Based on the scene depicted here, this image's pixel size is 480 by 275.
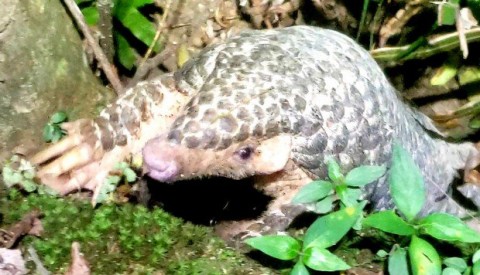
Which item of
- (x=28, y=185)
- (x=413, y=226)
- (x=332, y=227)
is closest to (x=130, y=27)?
(x=28, y=185)

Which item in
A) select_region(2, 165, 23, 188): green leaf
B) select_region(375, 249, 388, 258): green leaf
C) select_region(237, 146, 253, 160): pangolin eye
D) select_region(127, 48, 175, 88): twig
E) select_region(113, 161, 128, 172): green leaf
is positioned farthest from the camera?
select_region(127, 48, 175, 88): twig

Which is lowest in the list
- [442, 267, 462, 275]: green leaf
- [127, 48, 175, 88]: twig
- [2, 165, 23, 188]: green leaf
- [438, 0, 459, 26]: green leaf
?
[2, 165, 23, 188]: green leaf

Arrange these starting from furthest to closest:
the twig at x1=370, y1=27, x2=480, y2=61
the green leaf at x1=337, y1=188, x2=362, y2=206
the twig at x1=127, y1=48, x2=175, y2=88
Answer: the twig at x1=127, y1=48, x2=175, y2=88, the twig at x1=370, y1=27, x2=480, y2=61, the green leaf at x1=337, y1=188, x2=362, y2=206

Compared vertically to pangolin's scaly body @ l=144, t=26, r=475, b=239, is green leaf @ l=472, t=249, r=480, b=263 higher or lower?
lower

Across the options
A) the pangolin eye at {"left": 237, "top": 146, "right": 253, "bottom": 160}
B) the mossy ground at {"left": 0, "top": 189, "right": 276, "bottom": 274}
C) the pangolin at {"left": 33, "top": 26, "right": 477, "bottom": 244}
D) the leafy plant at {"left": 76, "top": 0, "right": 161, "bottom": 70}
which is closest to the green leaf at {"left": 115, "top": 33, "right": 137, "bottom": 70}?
the leafy plant at {"left": 76, "top": 0, "right": 161, "bottom": 70}

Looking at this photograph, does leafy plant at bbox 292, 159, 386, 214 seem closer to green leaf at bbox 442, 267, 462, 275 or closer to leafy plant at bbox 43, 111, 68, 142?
green leaf at bbox 442, 267, 462, 275

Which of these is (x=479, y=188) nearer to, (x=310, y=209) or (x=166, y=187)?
(x=310, y=209)

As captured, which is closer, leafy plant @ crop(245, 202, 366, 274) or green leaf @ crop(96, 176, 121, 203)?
leafy plant @ crop(245, 202, 366, 274)

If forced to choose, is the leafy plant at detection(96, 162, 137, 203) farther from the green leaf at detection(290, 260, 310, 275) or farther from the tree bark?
the green leaf at detection(290, 260, 310, 275)
